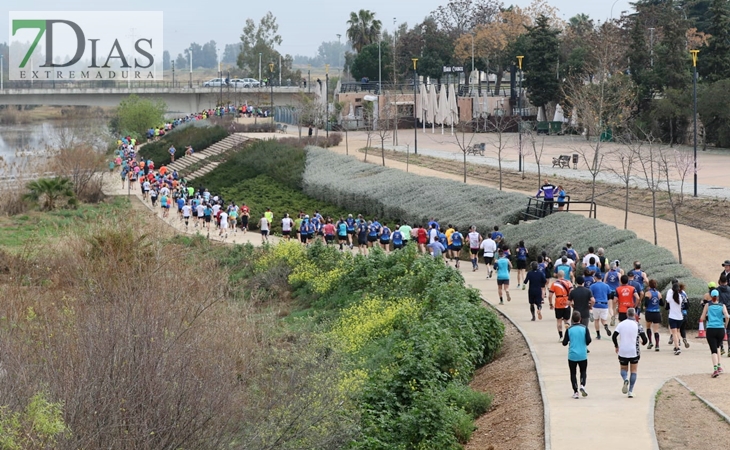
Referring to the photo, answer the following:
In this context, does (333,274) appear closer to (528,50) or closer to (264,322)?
(264,322)

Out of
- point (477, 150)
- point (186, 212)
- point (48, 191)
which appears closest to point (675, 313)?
point (186, 212)

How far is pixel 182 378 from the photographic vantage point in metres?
12.9

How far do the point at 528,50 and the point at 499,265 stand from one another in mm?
52748

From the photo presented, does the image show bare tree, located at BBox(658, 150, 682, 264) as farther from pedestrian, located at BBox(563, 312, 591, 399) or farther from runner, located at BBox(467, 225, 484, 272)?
pedestrian, located at BBox(563, 312, 591, 399)

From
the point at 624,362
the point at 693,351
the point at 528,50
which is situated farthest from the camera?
the point at 528,50

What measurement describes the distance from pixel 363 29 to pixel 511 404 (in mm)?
90632

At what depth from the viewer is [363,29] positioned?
103 meters

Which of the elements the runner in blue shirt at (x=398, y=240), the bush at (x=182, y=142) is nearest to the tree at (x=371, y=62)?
the bush at (x=182, y=142)

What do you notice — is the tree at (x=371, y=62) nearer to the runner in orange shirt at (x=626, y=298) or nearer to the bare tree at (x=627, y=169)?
the bare tree at (x=627, y=169)

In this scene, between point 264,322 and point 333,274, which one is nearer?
point 264,322

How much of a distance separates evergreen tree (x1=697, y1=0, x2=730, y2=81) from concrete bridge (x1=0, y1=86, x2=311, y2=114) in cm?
3814

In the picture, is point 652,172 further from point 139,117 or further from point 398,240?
point 139,117

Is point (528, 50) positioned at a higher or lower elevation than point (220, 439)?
higher

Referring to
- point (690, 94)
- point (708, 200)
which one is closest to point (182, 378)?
point (708, 200)
